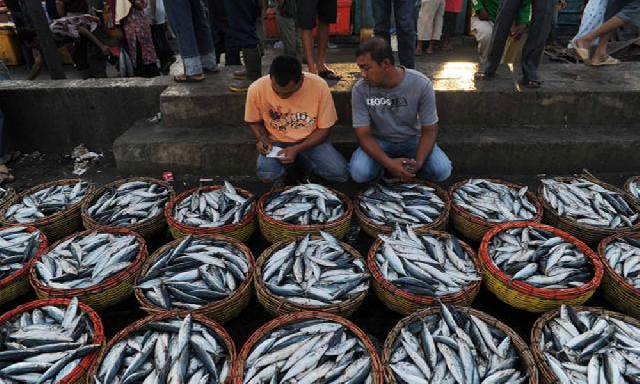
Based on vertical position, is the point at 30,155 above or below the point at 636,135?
below

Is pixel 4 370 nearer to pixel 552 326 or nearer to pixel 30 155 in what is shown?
pixel 552 326

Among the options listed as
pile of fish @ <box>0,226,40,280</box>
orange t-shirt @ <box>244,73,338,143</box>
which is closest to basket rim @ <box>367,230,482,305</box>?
orange t-shirt @ <box>244,73,338,143</box>

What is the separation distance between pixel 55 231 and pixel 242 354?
2.74 meters

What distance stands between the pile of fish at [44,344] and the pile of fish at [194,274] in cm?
50

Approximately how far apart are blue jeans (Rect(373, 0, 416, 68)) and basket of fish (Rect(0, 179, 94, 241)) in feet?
13.6

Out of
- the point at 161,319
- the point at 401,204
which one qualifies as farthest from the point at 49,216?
the point at 401,204

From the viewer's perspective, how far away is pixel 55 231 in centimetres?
425

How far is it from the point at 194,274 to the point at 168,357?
0.78 m

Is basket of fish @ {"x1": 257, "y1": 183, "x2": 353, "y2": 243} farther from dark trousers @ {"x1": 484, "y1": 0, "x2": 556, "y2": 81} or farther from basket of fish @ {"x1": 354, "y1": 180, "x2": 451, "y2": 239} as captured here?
dark trousers @ {"x1": 484, "y1": 0, "x2": 556, "y2": 81}

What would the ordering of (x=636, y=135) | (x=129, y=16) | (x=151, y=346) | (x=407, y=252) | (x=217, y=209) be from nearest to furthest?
(x=151, y=346) → (x=407, y=252) → (x=217, y=209) → (x=636, y=135) → (x=129, y=16)

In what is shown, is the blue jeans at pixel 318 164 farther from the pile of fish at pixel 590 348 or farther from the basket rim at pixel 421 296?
the pile of fish at pixel 590 348

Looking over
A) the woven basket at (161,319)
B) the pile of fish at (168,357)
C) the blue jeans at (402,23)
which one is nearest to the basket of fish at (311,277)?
the woven basket at (161,319)

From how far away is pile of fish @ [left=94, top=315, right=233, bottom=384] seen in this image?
261 cm

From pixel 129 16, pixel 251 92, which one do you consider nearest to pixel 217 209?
pixel 251 92
